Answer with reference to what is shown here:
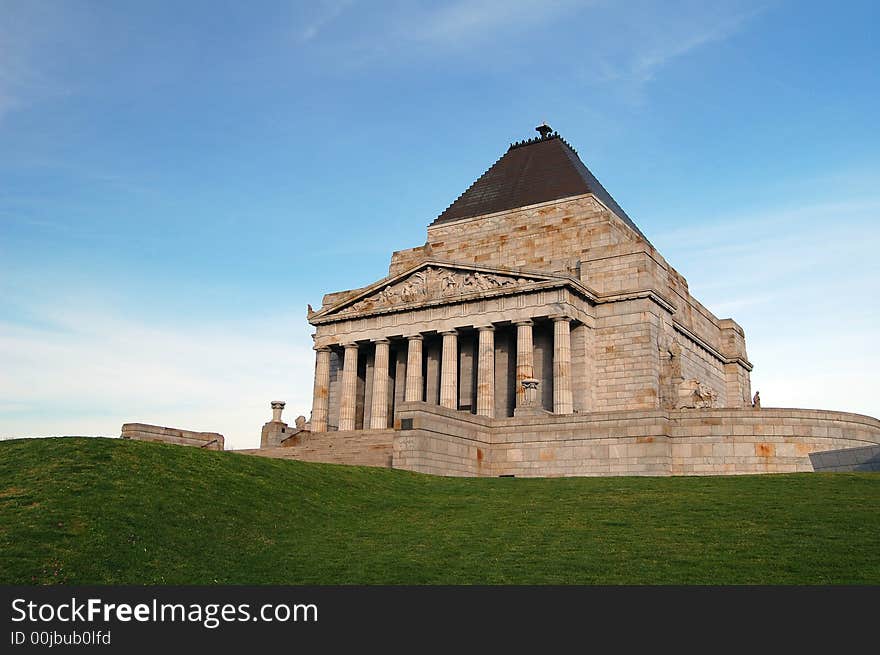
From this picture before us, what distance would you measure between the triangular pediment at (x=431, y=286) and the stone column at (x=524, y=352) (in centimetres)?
203

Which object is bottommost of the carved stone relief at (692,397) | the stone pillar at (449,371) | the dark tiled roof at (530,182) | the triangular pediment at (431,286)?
the carved stone relief at (692,397)

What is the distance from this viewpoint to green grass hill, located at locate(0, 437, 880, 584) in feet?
47.1

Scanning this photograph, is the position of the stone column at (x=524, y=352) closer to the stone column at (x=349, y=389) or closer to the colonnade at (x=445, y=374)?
the colonnade at (x=445, y=374)

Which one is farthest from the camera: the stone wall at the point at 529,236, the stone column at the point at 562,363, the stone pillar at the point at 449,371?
the stone wall at the point at 529,236

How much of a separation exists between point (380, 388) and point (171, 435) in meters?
15.1

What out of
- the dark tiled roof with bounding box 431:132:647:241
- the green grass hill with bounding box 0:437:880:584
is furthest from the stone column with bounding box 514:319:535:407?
the green grass hill with bounding box 0:437:880:584

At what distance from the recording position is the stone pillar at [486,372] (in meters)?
43.6

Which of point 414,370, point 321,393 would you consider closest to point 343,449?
point 414,370

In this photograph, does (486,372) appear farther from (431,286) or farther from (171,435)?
(171,435)

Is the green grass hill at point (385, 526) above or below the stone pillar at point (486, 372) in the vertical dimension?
below

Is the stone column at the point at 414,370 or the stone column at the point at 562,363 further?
the stone column at the point at 414,370

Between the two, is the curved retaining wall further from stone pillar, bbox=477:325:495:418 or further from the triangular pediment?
the triangular pediment

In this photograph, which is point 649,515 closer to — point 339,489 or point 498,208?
point 339,489

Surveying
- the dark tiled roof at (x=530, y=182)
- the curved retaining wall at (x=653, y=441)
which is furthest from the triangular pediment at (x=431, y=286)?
the curved retaining wall at (x=653, y=441)
